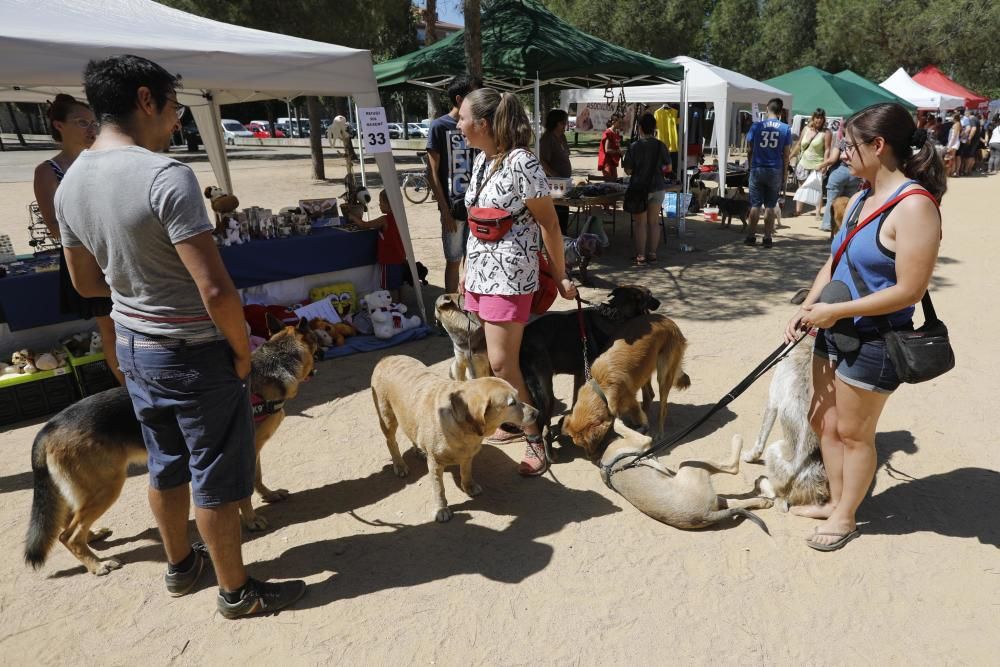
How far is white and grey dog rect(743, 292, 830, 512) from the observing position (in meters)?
3.23

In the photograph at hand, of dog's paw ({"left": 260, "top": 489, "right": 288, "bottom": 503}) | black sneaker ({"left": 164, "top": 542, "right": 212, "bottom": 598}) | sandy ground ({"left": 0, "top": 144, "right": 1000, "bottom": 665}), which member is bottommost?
sandy ground ({"left": 0, "top": 144, "right": 1000, "bottom": 665})

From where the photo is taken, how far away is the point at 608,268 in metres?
9.19

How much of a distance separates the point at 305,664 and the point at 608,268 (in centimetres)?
752

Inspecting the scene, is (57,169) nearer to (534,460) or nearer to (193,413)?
(193,413)

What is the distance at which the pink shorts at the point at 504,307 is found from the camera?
3408 mm

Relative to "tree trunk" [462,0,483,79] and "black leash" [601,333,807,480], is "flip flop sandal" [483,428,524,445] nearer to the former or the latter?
"black leash" [601,333,807,480]

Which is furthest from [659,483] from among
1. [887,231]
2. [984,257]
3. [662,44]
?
[662,44]

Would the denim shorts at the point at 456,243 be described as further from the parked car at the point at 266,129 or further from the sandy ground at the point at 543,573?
the parked car at the point at 266,129

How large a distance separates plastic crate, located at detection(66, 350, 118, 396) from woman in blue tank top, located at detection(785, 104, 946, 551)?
506cm

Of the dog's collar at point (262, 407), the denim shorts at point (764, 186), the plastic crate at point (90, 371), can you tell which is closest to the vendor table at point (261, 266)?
the plastic crate at point (90, 371)

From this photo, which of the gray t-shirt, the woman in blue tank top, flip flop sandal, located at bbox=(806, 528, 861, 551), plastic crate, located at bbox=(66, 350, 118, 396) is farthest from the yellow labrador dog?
plastic crate, located at bbox=(66, 350, 118, 396)

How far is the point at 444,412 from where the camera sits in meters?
3.19

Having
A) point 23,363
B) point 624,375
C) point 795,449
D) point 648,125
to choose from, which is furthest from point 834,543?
point 648,125

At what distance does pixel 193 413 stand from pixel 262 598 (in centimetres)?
98
